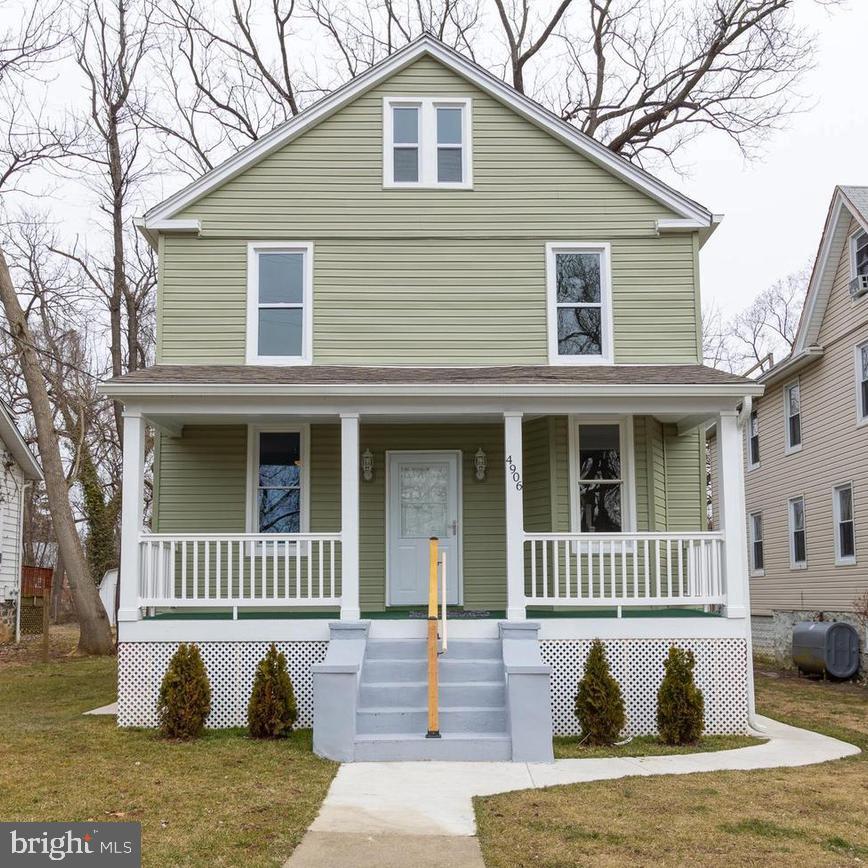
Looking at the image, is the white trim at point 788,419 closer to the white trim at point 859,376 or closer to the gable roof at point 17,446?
the white trim at point 859,376

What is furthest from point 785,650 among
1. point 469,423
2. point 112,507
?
point 112,507

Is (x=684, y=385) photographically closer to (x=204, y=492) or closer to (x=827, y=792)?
(x=827, y=792)

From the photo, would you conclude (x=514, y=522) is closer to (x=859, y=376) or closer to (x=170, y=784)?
(x=170, y=784)

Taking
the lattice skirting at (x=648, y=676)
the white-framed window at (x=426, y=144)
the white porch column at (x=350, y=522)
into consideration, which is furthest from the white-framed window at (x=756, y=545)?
the white porch column at (x=350, y=522)

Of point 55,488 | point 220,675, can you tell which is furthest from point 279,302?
point 55,488

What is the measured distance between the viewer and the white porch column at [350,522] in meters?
10.7

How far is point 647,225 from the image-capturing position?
514 inches

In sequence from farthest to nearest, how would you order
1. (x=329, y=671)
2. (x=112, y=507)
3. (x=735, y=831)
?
(x=112, y=507) < (x=329, y=671) < (x=735, y=831)

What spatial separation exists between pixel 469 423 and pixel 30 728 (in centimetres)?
612

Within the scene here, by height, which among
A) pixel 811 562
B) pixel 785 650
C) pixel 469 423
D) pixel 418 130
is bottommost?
pixel 785 650

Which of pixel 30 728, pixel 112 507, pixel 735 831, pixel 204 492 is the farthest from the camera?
pixel 112 507

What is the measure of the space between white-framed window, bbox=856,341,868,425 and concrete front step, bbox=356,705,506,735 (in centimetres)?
1098

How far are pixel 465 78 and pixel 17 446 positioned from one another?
14.9 metres

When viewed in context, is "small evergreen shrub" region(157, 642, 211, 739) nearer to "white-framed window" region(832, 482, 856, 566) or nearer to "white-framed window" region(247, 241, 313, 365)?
"white-framed window" region(247, 241, 313, 365)
